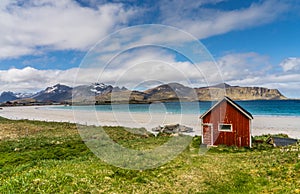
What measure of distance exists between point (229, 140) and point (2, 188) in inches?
1132

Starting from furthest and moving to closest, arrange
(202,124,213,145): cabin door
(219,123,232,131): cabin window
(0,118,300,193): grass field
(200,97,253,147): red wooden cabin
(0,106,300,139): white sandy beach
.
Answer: (0,106,300,139): white sandy beach, (202,124,213,145): cabin door, (219,123,232,131): cabin window, (200,97,253,147): red wooden cabin, (0,118,300,193): grass field

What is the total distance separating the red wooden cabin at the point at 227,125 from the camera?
→ 117 feet

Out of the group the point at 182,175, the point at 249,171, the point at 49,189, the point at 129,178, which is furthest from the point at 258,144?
the point at 49,189

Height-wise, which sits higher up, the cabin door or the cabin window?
the cabin window

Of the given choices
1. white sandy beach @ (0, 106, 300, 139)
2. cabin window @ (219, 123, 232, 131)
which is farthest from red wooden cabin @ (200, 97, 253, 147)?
white sandy beach @ (0, 106, 300, 139)

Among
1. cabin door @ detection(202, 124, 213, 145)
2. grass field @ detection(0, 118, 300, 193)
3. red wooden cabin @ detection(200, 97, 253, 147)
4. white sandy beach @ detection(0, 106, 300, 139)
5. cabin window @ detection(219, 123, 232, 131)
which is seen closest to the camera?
grass field @ detection(0, 118, 300, 193)

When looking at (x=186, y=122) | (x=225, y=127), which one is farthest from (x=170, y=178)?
(x=186, y=122)

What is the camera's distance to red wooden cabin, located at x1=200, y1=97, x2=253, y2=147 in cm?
3569

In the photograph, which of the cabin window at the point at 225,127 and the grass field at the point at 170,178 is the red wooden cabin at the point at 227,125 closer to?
the cabin window at the point at 225,127

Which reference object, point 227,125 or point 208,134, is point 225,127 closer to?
point 227,125

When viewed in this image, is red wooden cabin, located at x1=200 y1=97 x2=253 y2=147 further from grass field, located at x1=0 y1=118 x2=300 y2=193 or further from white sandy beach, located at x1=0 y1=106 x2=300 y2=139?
white sandy beach, located at x1=0 y1=106 x2=300 y2=139

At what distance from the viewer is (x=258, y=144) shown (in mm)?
36969

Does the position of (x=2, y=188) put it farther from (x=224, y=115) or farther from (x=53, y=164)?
(x=224, y=115)

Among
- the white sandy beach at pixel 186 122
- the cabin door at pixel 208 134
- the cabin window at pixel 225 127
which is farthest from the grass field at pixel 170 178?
the white sandy beach at pixel 186 122
